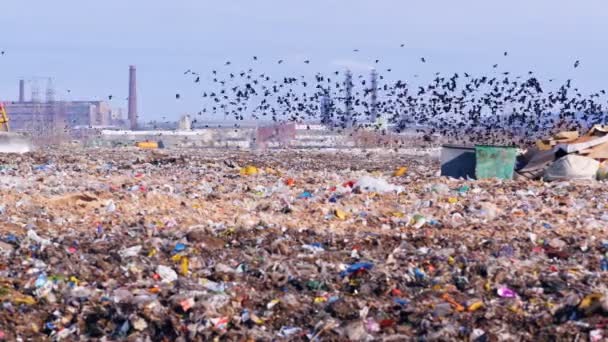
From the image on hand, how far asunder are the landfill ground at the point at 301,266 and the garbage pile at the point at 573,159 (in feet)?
11.8

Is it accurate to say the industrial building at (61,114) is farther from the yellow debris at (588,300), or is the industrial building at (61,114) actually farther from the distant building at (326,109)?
the yellow debris at (588,300)

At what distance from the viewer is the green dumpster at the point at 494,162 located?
56.7ft

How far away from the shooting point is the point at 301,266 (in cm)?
787

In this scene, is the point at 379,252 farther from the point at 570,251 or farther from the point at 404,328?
the point at 404,328

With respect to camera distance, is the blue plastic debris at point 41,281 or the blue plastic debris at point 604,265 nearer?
the blue plastic debris at point 41,281

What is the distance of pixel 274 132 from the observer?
6594 cm

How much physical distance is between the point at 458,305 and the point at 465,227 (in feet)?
11.3

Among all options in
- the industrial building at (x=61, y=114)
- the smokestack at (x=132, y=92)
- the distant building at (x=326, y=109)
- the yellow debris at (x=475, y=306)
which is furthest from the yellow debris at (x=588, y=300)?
the smokestack at (x=132, y=92)

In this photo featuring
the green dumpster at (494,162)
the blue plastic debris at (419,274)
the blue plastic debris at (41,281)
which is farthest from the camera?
the green dumpster at (494,162)

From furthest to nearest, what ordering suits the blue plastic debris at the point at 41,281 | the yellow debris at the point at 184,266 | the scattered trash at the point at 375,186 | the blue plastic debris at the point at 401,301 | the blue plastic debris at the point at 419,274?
the scattered trash at the point at 375,186
the yellow debris at the point at 184,266
the blue plastic debris at the point at 419,274
the blue plastic debris at the point at 41,281
the blue plastic debris at the point at 401,301

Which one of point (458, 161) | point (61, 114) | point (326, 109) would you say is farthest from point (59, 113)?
point (458, 161)

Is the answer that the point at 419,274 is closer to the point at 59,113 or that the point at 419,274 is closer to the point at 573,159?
the point at 573,159

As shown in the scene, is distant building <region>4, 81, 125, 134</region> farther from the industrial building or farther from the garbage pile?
the garbage pile

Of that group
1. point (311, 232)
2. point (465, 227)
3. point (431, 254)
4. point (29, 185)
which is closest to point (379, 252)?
point (431, 254)
